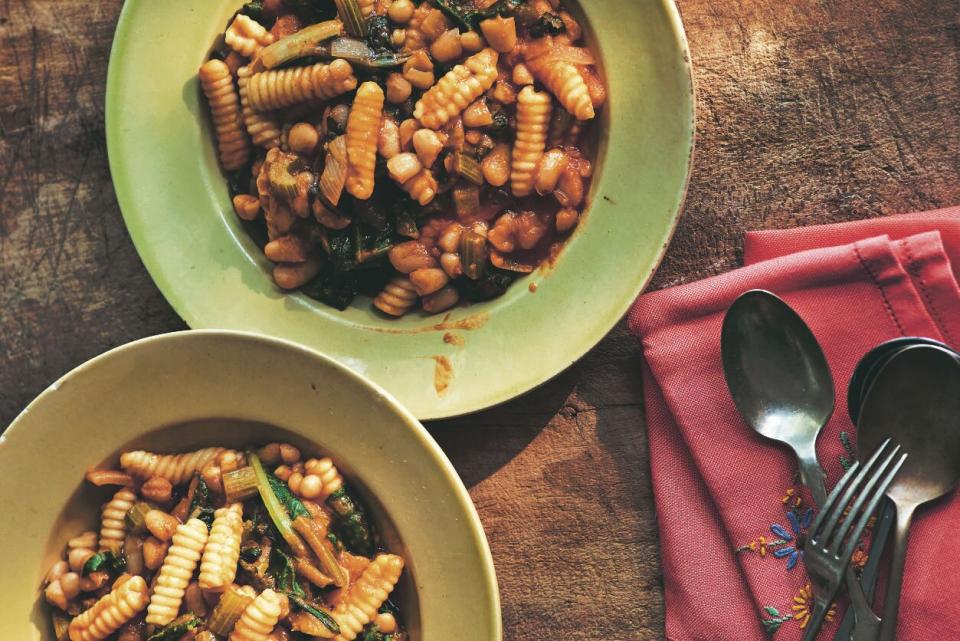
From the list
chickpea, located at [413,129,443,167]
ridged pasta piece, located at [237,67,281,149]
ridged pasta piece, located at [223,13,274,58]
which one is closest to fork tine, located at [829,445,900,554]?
chickpea, located at [413,129,443,167]

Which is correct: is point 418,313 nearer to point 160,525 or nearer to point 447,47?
point 447,47

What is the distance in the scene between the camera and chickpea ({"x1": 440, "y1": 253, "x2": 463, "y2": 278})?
2338 mm

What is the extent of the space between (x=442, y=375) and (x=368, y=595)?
0.61 meters

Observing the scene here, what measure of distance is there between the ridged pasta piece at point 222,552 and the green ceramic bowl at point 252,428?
250 mm

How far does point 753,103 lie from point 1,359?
2.49 metres

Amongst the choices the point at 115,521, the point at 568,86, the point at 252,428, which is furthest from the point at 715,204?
Result: the point at 115,521

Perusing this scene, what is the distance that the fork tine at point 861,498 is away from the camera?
2.25 m

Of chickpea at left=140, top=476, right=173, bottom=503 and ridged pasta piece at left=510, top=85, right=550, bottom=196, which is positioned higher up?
ridged pasta piece at left=510, top=85, right=550, bottom=196

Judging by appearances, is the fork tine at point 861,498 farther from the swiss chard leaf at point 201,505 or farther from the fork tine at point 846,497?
the swiss chard leaf at point 201,505

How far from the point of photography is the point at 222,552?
204 centimetres

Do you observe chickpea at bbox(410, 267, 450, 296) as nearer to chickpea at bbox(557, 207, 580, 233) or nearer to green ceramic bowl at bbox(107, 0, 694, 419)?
green ceramic bowl at bbox(107, 0, 694, 419)

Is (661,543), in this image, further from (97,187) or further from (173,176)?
(97,187)

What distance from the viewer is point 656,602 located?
2.57m

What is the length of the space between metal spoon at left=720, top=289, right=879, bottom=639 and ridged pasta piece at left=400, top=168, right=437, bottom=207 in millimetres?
914
